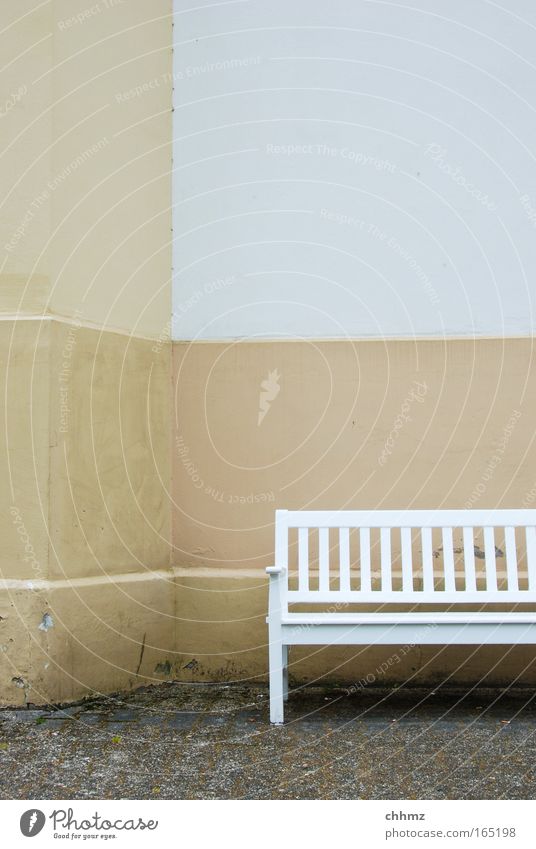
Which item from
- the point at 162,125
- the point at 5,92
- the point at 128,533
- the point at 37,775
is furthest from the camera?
the point at 162,125

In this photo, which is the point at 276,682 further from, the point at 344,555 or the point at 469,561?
the point at 469,561

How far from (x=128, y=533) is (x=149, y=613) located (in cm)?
49

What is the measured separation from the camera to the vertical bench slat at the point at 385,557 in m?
5.23

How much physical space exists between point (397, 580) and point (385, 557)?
0.67 metres

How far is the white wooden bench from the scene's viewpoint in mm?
4855

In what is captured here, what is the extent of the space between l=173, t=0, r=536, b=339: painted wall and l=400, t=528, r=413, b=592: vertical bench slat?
1.36 m

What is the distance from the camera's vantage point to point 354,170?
6137 mm

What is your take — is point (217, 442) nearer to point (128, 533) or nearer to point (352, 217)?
point (128, 533)

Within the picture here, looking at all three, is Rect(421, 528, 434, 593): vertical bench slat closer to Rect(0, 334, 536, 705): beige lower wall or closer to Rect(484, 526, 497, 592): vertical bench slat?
Rect(484, 526, 497, 592): vertical bench slat

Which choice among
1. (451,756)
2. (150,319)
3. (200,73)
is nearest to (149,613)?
(150,319)

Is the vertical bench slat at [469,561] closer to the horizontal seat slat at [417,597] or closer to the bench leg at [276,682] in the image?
the horizontal seat slat at [417,597]

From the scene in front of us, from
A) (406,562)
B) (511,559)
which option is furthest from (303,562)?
(511,559)

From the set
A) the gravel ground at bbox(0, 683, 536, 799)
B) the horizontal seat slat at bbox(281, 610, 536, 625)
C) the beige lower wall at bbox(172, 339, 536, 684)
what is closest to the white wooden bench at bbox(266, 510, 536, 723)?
the horizontal seat slat at bbox(281, 610, 536, 625)

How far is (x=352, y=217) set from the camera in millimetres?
6129
